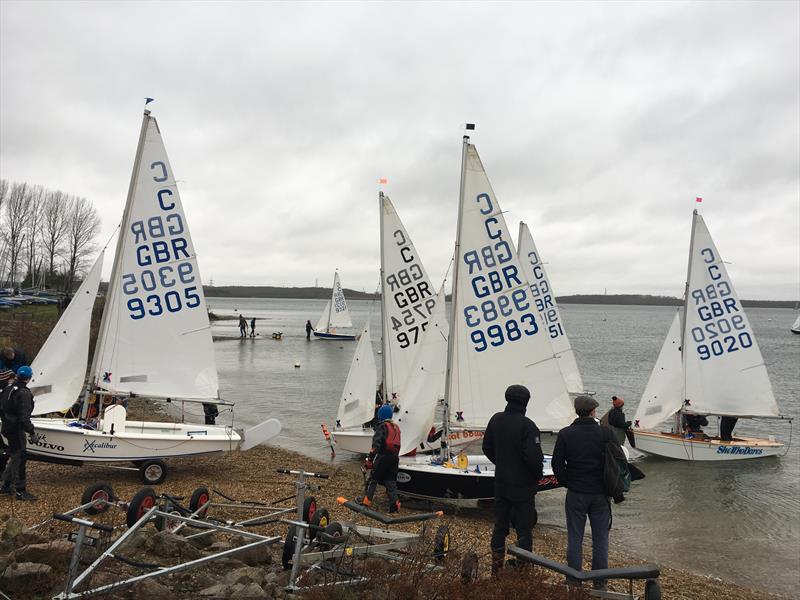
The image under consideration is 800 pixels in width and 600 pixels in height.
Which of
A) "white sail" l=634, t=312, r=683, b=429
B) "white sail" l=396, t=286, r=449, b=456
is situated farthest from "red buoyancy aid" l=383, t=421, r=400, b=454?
"white sail" l=634, t=312, r=683, b=429

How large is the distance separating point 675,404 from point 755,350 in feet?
10.5

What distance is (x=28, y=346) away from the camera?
2625 cm

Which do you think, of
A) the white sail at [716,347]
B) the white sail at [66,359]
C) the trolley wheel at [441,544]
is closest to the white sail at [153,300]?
the white sail at [66,359]

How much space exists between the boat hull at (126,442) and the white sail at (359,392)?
164 inches

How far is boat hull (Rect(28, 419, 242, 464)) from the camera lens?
32.2ft

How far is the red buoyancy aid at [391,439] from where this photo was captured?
988 cm

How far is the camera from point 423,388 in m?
11.0

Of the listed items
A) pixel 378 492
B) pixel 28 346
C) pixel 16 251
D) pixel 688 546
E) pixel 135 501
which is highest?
pixel 16 251

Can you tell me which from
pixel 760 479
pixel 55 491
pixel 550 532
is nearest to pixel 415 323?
pixel 550 532

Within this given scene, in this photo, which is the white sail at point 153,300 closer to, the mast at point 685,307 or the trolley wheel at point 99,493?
the trolley wheel at point 99,493

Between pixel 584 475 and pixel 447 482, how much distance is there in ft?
15.3

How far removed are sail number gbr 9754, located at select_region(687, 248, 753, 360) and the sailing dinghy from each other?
44.8 feet

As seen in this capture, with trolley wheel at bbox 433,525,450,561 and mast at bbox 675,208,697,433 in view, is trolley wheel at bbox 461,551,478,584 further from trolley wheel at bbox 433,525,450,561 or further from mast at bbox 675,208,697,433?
mast at bbox 675,208,697,433

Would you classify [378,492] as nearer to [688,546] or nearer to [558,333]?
[688,546]
